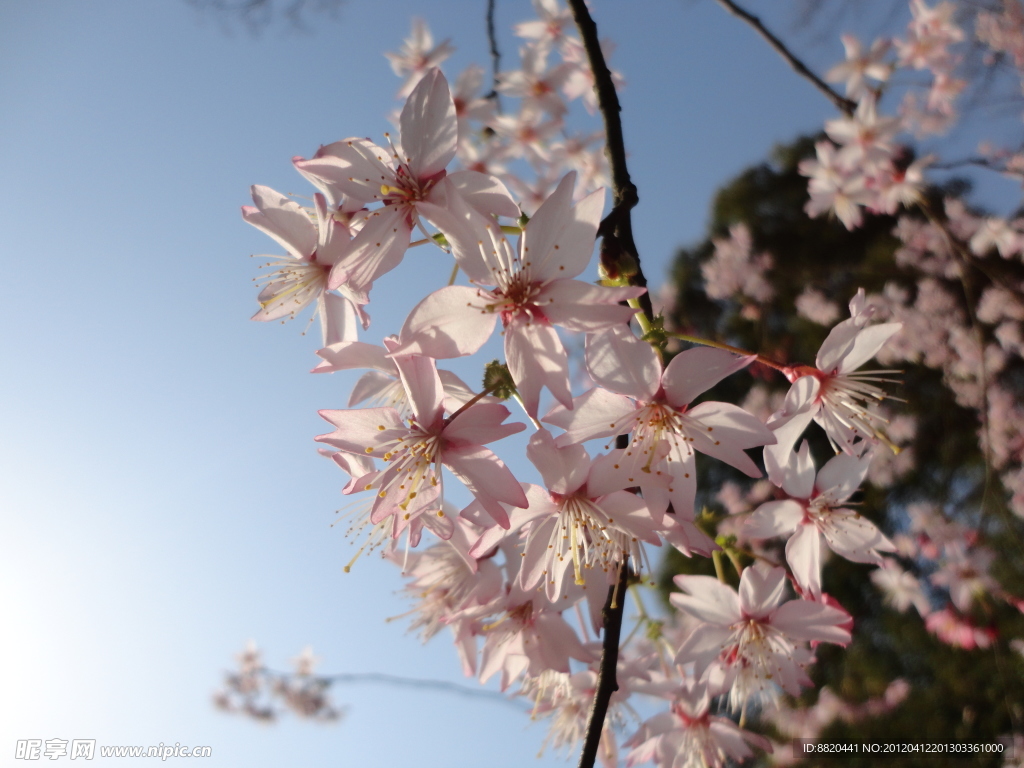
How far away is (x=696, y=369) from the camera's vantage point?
80 centimetres

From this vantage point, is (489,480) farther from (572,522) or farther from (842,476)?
(842,476)

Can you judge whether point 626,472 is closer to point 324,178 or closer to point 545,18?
point 324,178

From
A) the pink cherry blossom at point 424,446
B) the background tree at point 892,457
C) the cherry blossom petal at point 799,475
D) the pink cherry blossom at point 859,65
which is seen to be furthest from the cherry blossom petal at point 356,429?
the pink cherry blossom at point 859,65

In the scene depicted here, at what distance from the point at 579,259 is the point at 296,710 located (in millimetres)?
7297

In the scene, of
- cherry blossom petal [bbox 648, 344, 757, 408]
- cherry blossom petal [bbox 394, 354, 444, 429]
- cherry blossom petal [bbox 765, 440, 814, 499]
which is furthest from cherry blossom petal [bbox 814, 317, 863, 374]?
cherry blossom petal [bbox 394, 354, 444, 429]

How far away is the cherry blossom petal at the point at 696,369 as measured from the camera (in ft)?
2.57

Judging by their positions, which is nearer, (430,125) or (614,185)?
(430,125)

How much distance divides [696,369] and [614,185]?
37 cm

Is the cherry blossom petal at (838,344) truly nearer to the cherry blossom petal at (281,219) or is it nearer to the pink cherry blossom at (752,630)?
Answer: the pink cherry blossom at (752,630)

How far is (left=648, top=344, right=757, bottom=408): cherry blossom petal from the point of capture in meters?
0.78

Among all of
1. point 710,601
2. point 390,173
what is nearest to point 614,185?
point 390,173

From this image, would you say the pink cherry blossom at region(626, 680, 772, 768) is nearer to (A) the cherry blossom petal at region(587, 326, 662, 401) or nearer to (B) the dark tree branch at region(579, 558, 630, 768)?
(B) the dark tree branch at region(579, 558, 630, 768)

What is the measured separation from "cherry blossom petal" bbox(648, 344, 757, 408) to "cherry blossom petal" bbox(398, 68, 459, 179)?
1.41 feet

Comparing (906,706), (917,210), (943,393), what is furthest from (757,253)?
(906,706)
